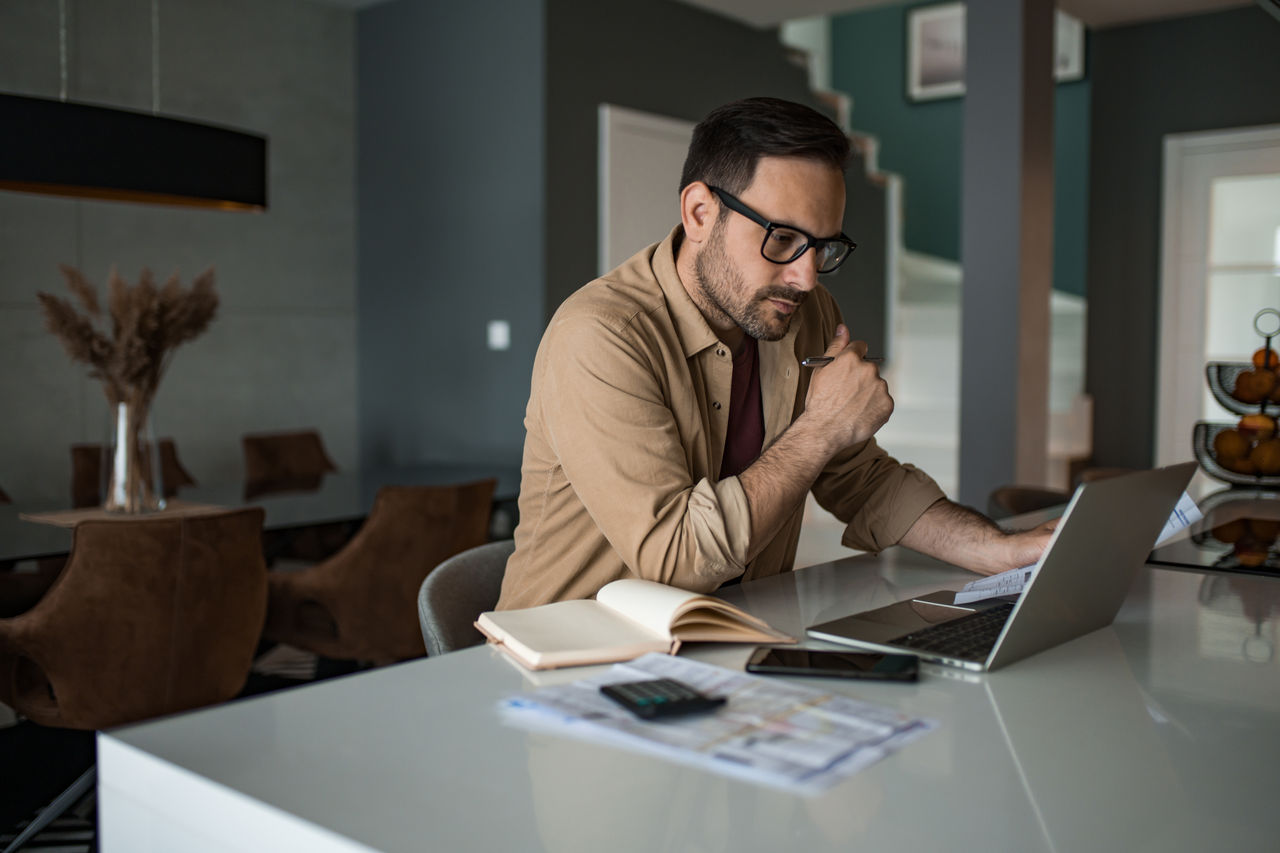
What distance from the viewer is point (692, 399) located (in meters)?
1.66

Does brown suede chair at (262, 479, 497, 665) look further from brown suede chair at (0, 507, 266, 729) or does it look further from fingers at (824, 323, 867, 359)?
fingers at (824, 323, 867, 359)

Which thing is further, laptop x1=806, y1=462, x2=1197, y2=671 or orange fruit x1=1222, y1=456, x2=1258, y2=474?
orange fruit x1=1222, y1=456, x2=1258, y2=474

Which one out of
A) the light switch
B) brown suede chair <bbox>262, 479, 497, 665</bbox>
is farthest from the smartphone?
the light switch

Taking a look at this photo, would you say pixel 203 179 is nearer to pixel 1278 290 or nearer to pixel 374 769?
pixel 374 769

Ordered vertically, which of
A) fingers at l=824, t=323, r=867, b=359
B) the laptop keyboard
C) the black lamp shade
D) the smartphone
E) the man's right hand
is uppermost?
the black lamp shade

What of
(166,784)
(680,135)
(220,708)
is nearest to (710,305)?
(220,708)

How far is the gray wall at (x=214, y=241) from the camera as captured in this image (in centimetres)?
441

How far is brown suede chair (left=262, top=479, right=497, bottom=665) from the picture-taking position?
309cm

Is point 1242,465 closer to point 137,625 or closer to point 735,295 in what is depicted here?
point 735,295

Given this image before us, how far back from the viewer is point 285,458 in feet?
15.6

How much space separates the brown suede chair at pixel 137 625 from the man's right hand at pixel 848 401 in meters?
1.53

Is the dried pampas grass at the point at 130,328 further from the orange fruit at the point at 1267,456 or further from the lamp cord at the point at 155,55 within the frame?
the orange fruit at the point at 1267,456

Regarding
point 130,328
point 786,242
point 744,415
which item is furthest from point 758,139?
point 130,328

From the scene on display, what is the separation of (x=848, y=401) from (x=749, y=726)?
2.23 ft
